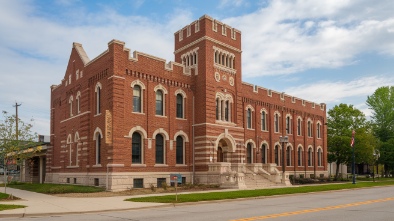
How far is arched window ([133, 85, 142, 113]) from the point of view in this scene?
3170cm

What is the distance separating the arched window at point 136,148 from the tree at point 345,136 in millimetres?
31113

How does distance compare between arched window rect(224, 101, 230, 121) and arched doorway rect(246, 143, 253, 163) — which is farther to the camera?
arched doorway rect(246, 143, 253, 163)

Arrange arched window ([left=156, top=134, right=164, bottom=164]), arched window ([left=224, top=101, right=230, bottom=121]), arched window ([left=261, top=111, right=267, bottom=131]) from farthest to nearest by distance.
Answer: arched window ([left=261, top=111, right=267, bottom=131]) < arched window ([left=224, top=101, right=230, bottom=121]) < arched window ([left=156, top=134, right=164, bottom=164])

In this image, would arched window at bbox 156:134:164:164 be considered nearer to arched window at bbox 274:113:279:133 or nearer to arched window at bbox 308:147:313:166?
arched window at bbox 274:113:279:133

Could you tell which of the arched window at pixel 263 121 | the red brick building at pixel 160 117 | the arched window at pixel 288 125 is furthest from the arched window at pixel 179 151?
the arched window at pixel 288 125

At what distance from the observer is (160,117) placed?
108 feet

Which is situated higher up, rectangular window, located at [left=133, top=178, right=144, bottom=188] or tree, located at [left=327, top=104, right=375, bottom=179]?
tree, located at [left=327, top=104, right=375, bottom=179]

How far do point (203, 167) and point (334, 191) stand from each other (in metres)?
10.9

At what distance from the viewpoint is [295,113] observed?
5081 cm

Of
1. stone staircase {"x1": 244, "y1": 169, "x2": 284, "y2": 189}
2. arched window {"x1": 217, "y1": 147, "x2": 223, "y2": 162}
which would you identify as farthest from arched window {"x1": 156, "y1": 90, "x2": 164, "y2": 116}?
stone staircase {"x1": 244, "y1": 169, "x2": 284, "y2": 189}

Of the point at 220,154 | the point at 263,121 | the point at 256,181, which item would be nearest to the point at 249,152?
the point at 263,121

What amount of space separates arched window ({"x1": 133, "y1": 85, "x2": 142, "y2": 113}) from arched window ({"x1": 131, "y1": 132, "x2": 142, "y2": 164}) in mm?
2031

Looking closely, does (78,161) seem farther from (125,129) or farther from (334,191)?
(334,191)

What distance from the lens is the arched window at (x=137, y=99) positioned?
3170 centimetres
